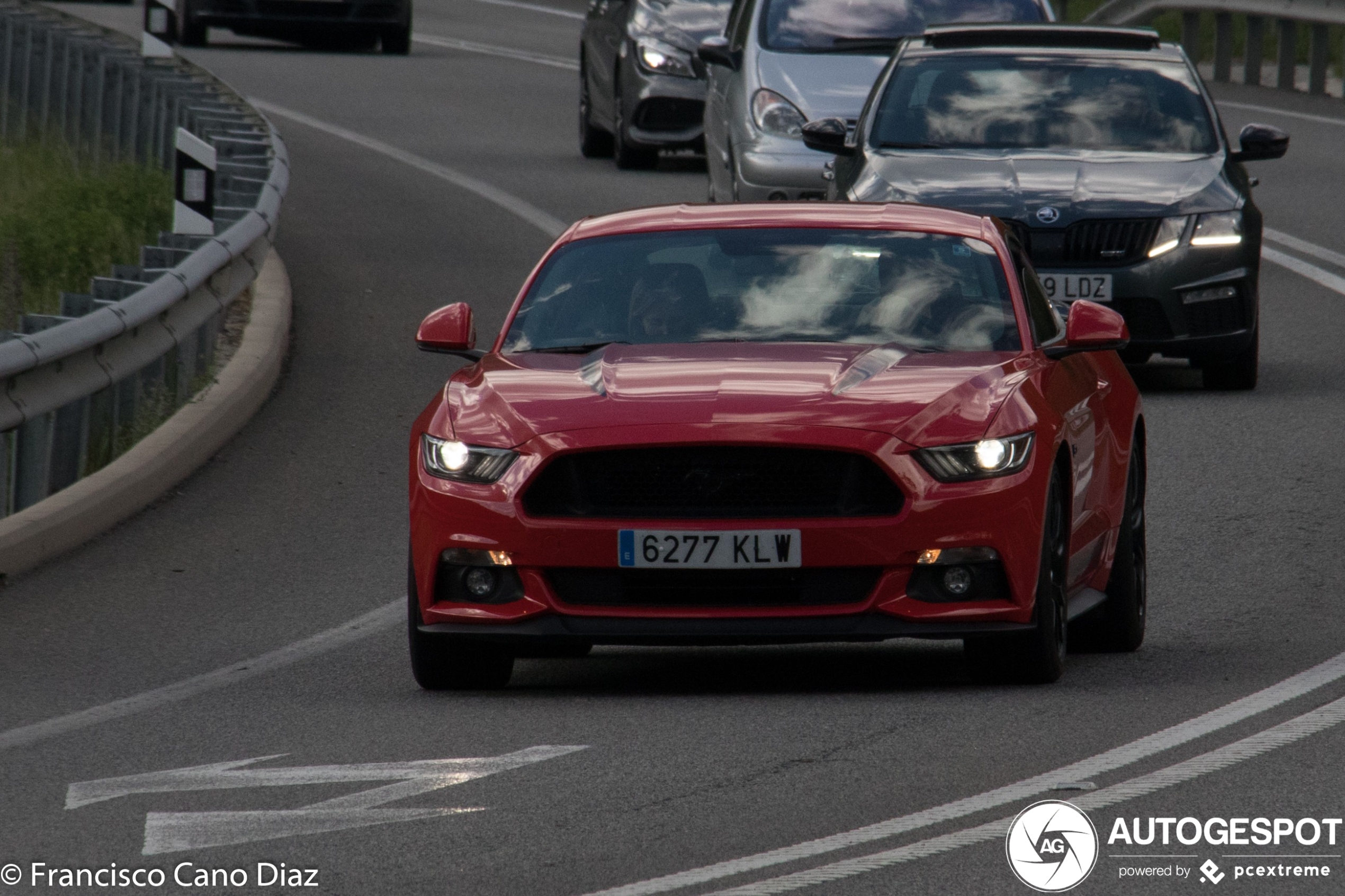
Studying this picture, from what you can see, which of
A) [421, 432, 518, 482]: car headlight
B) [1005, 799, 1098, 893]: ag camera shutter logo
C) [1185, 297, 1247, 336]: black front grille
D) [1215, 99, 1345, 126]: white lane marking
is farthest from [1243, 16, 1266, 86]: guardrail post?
A: [1005, 799, 1098, 893]: ag camera shutter logo

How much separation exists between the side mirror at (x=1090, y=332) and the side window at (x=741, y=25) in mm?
10701

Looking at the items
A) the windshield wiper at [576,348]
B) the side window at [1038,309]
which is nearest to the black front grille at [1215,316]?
the side window at [1038,309]

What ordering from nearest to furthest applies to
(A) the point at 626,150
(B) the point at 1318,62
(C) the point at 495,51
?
(A) the point at 626,150 < (B) the point at 1318,62 < (C) the point at 495,51

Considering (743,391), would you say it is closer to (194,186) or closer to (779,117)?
(194,186)

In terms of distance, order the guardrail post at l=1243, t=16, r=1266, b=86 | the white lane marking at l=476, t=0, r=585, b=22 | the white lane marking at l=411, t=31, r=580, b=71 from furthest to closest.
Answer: the white lane marking at l=476, t=0, r=585, b=22 < the white lane marking at l=411, t=31, r=580, b=71 < the guardrail post at l=1243, t=16, r=1266, b=86

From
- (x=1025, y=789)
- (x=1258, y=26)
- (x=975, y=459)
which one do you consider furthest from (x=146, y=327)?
(x=1258, y=26)

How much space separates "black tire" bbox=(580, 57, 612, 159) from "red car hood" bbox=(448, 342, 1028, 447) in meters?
17.5

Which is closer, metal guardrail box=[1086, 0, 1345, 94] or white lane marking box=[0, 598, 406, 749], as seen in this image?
white lane marking box=[0, 598, 406, 749]

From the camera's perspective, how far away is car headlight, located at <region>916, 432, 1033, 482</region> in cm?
809

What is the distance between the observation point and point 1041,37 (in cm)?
1639

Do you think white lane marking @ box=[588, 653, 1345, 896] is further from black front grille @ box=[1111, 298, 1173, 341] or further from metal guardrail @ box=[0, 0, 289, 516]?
black front grille @ box=[1111, 298, 1173, 341]

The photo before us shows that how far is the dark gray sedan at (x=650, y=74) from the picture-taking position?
950 inches

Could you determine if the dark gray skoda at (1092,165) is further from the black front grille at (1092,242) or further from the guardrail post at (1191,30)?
the guardrail post at (1191,30)

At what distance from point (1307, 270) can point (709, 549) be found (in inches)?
491
